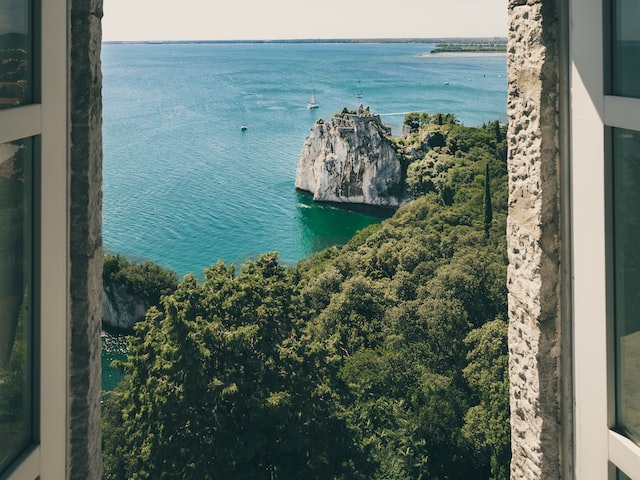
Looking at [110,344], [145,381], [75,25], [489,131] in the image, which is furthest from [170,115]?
[75,25]

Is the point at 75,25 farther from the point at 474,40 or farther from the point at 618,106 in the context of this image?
the point at 474,40

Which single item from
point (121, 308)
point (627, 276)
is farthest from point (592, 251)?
point (121, 308)

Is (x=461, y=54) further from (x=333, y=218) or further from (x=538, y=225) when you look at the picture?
(x=538, y=225)

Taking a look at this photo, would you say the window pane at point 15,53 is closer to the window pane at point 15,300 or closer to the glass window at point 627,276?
the window pane at point 15,300

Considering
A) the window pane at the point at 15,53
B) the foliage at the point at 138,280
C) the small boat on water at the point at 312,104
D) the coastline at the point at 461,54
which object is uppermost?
the coastline at the point at 461,54

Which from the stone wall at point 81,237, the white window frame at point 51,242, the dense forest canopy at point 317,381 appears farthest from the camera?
the dense forest canopy at point 317,381

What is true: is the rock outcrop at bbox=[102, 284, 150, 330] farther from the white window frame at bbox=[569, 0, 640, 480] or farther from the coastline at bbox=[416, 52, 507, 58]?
the coastline at bbox=[416, 52, 507, 58]

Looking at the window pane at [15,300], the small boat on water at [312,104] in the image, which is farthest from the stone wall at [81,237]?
the small boat on water at [312,104]

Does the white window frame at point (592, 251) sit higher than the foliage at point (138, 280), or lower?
higher
